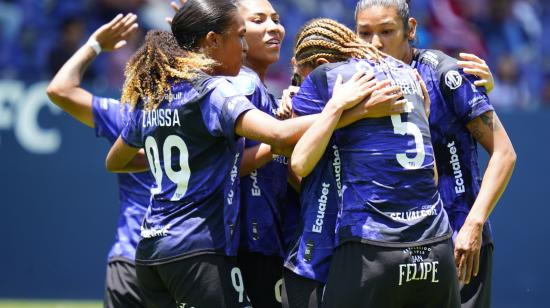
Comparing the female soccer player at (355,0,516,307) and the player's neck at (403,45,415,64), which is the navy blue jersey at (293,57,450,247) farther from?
the player's neck at (403,45,415,64)

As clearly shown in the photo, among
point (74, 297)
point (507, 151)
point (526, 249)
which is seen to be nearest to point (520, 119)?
point (526, 249)

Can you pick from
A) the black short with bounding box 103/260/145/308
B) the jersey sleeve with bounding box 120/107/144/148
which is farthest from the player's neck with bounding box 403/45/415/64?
the black short with bounding box 103/260/145/308

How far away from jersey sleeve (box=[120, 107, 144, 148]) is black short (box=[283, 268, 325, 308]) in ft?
3.24

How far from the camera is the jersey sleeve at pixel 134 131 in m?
4.58

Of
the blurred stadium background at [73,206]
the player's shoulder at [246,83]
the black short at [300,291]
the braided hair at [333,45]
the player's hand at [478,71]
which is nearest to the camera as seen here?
the black short at [300,291]

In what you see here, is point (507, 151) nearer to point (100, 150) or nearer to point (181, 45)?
point (181, 45)

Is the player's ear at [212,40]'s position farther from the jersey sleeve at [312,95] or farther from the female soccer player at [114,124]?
the female soccer player at [114,124]

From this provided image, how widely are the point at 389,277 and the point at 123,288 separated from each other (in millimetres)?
2244

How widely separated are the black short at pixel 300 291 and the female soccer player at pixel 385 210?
146mm

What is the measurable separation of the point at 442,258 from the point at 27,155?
289 inches

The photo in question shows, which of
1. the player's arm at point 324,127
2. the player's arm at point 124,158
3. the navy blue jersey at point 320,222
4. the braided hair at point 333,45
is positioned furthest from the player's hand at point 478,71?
the player's arm at point 124,158

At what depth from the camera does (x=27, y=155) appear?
34.6ft

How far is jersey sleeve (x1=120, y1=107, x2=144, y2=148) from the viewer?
15.0 feet

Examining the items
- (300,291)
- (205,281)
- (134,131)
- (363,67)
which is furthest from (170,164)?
(363,67)
